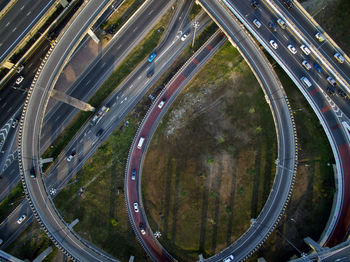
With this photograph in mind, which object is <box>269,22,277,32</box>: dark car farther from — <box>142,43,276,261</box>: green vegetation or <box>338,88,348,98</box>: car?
<box>338,88,348,98</box>: car

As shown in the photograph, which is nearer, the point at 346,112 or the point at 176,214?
the point at 346,112

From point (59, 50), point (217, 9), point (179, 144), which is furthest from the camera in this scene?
point (179, 144)

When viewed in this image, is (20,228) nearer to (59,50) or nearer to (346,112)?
(59,50)

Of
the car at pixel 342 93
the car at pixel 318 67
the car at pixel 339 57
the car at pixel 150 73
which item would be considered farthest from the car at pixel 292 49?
the car at pixel 150 73

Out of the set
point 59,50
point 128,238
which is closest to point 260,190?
point 128,238

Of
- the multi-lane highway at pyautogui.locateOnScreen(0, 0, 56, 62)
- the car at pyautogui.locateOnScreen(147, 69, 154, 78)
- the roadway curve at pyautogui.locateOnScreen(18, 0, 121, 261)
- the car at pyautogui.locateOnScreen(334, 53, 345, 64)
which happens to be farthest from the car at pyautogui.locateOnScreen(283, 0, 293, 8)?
the multi-lane highway at pyautogui.locateOnScreen(0, 0, 56, 62)

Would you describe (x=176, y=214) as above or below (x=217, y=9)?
below

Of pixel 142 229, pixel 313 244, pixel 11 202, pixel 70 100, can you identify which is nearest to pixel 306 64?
pixel 313 244

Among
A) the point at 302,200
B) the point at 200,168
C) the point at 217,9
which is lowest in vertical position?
the point at 302,200
